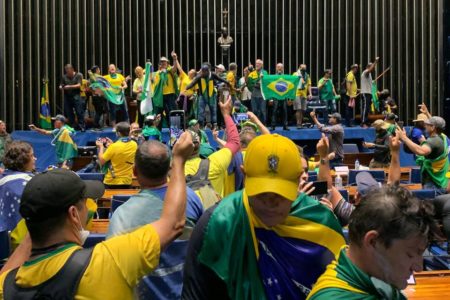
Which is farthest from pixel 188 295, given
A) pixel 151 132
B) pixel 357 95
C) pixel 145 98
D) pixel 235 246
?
pixel 357 95

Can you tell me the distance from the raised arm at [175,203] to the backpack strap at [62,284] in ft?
0.77

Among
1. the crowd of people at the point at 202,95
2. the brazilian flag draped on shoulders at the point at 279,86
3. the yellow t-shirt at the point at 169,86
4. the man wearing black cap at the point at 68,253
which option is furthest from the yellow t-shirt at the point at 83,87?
the man wearing black cap at the point at 68,253

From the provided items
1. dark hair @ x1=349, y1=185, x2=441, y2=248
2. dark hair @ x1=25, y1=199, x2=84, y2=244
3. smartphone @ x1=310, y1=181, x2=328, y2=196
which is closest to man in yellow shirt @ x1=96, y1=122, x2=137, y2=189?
smartphone @ x1=310, y1=181, x2=328, y2=196

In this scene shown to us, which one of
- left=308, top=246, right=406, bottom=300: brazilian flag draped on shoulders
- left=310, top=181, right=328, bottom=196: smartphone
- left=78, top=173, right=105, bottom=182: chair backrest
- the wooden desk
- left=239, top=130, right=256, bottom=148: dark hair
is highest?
left=239, top=130, right=256, bottom=148: dark hair

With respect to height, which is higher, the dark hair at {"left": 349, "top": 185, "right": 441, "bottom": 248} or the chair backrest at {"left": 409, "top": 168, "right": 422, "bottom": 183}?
the dark hair at {"left": 349, "top": 185, "right": 441, "bottom": 248}

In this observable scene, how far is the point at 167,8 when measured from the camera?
18.8 m

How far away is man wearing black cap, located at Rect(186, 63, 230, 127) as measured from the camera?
45.6 feet

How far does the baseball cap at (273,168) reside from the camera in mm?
2027

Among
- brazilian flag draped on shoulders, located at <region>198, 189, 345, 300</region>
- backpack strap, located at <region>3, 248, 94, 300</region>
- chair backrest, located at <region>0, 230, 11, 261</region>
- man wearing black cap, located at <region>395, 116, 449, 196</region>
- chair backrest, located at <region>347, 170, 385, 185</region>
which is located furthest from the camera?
chair backrest, located at <region>347, 170, 385, 185</region>

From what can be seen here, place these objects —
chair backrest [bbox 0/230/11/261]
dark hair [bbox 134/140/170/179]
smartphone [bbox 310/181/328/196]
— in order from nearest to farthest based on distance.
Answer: smartphone [bbox 310/181/328/196] → dark hair [bbox 134/140/170/179] → chair backrest [bbox 0/230/11/261]

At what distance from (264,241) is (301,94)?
1394 cm

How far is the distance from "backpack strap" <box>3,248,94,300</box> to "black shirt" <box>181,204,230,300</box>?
0.32m

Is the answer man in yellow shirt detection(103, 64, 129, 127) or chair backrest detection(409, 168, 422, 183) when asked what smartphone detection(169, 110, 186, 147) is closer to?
chair backrest detection(409, 168, 422, 183)

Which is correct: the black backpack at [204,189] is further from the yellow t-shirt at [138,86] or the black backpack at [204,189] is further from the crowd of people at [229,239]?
the yellow t-shirt at [138,86]
